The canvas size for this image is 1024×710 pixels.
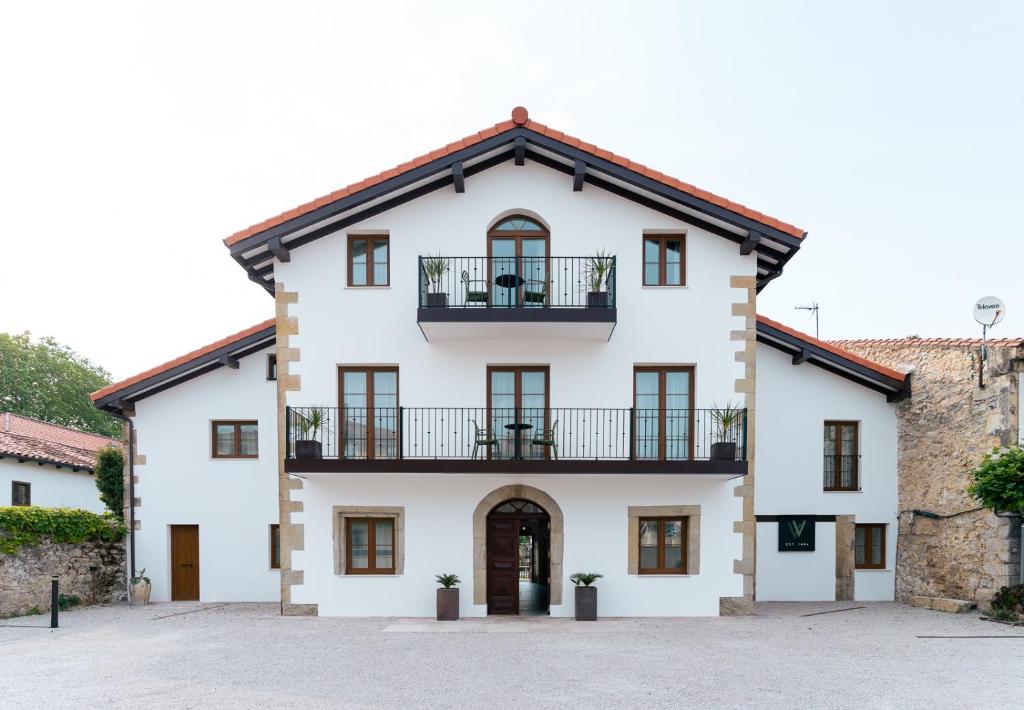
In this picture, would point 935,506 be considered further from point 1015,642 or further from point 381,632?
point 381,632

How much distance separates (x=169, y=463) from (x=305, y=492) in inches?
178

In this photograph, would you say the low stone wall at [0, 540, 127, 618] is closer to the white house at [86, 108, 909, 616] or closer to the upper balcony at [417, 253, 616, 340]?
the white house at [86, 108, 909, 616]

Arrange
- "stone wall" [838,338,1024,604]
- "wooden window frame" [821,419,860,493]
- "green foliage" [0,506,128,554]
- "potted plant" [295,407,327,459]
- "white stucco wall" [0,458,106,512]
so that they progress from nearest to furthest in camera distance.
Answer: "potted plant" [295,407,327,459] → "stone wall" [838,338,1024,604] → "green foliage" [0,506,128,554] → "wooden window frame" [821,419,860,493] → "white stucco wall" [0,458,106,512]

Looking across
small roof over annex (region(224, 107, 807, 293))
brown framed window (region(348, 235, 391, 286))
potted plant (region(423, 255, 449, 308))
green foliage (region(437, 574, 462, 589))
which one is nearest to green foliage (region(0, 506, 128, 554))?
small roof over annex (region(224, 107, 807, 293))

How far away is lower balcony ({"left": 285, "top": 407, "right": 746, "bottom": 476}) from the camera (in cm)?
1288

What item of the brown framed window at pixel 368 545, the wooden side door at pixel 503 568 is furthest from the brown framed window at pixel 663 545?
the brown framed window at pixel 368 545

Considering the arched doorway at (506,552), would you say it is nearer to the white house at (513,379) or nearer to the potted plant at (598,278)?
the white house at (513,379)

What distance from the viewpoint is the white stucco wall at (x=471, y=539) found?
1291 cm

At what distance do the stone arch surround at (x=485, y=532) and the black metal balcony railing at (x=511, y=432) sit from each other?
74 cm

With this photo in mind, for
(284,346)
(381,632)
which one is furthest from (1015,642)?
(284,346)

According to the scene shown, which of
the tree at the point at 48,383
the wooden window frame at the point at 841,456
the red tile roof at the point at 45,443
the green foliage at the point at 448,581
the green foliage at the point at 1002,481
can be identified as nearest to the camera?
the green foliage at the point at 1002,481

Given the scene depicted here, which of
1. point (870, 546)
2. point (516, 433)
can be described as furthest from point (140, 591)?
point (870, 546)

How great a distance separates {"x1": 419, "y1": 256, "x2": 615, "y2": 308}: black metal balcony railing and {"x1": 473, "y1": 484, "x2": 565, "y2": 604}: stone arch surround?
140 inches

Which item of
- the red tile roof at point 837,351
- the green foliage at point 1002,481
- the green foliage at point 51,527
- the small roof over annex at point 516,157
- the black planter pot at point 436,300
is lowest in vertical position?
the green foliage at point 51,527
